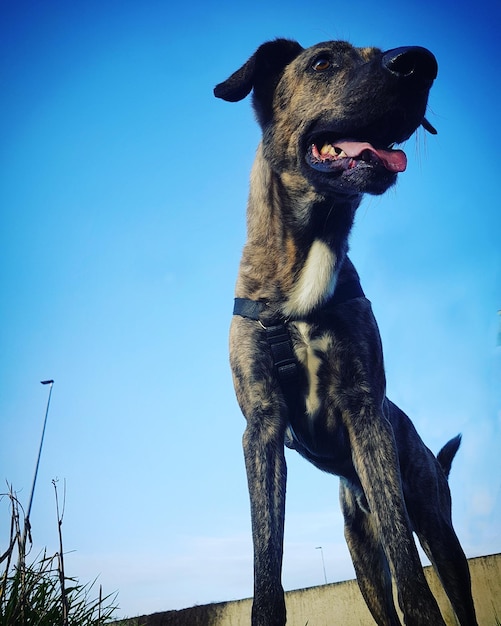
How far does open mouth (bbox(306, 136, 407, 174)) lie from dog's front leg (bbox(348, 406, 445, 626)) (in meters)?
1.53

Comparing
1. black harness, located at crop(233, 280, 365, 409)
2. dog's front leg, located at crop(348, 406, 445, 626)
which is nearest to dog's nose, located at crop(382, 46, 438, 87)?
black harness, located at crop(233, 280, 365, 409)

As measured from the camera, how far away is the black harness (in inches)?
124

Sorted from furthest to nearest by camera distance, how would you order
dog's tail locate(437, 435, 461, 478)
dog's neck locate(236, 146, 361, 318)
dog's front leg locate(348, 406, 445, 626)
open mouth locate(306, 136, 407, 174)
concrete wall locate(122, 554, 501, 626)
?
concrete wall locate(122, 554, 501, 626) → dog's tail locate(437, 435, 461, 478) → dog's neck locate(236, 146, 361, 318) → open mouth locate(306, 136, 407, 174) → dog's front leg locate(348, 406, 445, 626)

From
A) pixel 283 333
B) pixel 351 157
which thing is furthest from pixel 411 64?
pixel 283 333

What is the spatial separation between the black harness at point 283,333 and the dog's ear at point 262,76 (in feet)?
4.75

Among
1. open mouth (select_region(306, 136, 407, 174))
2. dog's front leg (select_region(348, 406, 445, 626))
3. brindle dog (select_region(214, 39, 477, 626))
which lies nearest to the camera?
dog's front leg (select_region(348, 406, 445, 626))

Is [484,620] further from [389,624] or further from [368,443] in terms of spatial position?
[368,443]

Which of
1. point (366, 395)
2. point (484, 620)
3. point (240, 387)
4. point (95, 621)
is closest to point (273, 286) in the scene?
point (240, 387)

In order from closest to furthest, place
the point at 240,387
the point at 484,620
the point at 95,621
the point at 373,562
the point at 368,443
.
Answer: the point at 95,621, the point at 368,443, the point at 240,387, the point at 373,562, the point at 484,620

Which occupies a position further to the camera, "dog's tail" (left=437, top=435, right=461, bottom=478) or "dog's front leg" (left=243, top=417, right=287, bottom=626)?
"dog's tail" (left=437, top=435, right=461, bottom=478)

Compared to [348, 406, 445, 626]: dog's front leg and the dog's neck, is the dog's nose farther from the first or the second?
[348, 406, 445, 626]: dog's front leg

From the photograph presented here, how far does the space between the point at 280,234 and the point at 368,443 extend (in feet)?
5.14

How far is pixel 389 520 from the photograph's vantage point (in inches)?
106

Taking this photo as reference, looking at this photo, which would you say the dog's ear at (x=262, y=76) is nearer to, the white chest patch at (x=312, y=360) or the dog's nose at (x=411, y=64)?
the dog's nose at (x=411, y=64)
